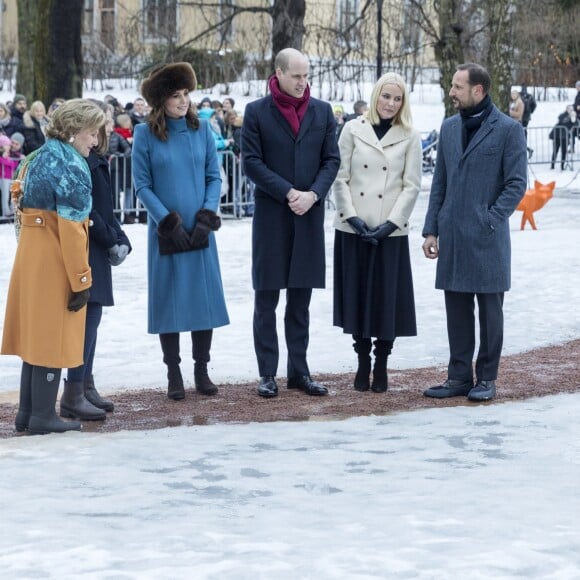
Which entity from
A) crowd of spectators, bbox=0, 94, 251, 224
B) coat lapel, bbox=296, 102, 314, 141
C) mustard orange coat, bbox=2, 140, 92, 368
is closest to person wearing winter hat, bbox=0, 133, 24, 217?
crowd of spectators, bbox=0, 94, 251, 224

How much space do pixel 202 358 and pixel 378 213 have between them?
4.35ft

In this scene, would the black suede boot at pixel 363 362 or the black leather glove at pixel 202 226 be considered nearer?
the black leather glove at pixel 202 226

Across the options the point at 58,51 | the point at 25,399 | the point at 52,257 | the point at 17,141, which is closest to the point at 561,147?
the point at 58,51

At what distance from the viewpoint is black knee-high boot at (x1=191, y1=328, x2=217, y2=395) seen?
26.4 feet

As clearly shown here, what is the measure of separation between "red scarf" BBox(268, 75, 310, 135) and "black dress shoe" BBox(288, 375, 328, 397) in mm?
1460

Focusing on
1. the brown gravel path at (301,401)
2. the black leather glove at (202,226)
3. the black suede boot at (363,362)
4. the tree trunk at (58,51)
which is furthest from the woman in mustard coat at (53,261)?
the tree trunk at (58,51)

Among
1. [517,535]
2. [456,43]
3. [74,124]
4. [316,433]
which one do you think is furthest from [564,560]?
[456,43]

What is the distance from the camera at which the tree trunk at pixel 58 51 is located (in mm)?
22656

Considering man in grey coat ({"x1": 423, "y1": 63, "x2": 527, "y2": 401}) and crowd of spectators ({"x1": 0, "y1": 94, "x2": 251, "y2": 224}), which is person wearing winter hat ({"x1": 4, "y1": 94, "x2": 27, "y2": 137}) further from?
man in grey coat ({"x1": 423, "y1": 63, "x2": 527, "y2": 401})

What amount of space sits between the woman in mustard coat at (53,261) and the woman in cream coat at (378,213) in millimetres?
1704

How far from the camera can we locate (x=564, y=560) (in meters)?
4.90

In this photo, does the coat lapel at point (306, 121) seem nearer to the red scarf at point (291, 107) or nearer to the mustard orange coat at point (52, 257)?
the red scarf at point (291, 107)

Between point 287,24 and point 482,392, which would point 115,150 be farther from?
point 482,392

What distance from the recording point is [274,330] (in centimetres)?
821
